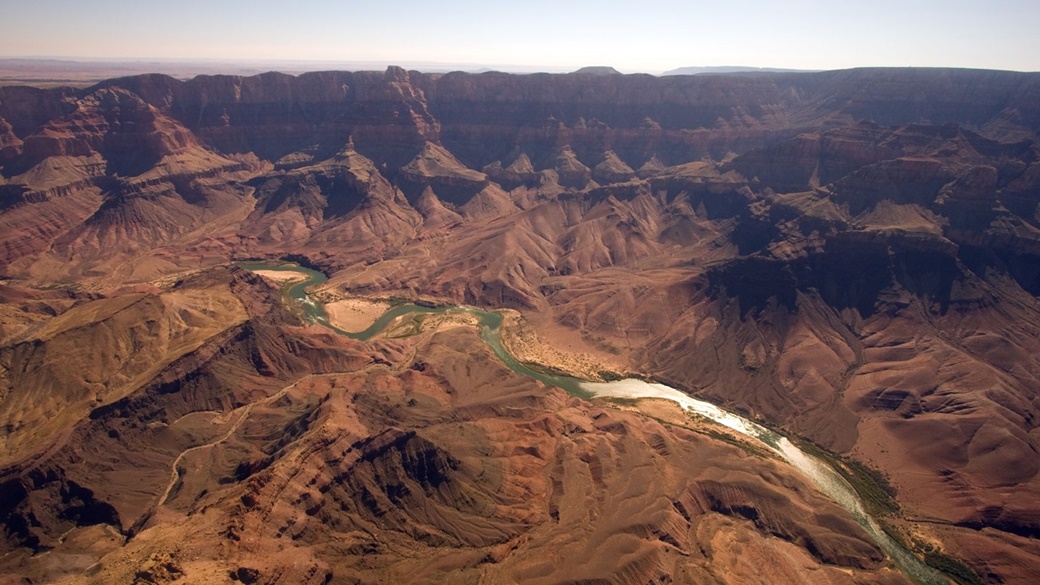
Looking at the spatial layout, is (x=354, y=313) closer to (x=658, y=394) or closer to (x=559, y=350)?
(x=559, y=350)

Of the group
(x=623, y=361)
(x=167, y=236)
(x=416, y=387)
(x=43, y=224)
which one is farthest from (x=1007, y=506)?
(x=43, y=224)

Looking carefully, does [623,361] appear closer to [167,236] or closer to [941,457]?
[941,457]

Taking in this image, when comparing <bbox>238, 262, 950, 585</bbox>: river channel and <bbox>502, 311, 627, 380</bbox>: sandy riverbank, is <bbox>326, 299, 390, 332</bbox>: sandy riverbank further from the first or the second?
<bbox>502, 311, 627, 380</bbox>: sandy riverbank

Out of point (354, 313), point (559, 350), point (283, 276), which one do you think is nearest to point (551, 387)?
point (559, 350)

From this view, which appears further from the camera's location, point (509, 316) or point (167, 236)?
point (167, 236)

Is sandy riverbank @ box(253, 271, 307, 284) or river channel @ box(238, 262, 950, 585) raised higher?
sandy riverbank @ box(253, 271, 307, 284)

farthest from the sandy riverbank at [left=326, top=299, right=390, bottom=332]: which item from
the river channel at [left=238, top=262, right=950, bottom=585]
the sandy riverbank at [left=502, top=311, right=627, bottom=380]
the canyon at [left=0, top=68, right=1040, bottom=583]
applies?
the sandy riverbank at [left=502, top=311, right=627, bottom=380]
